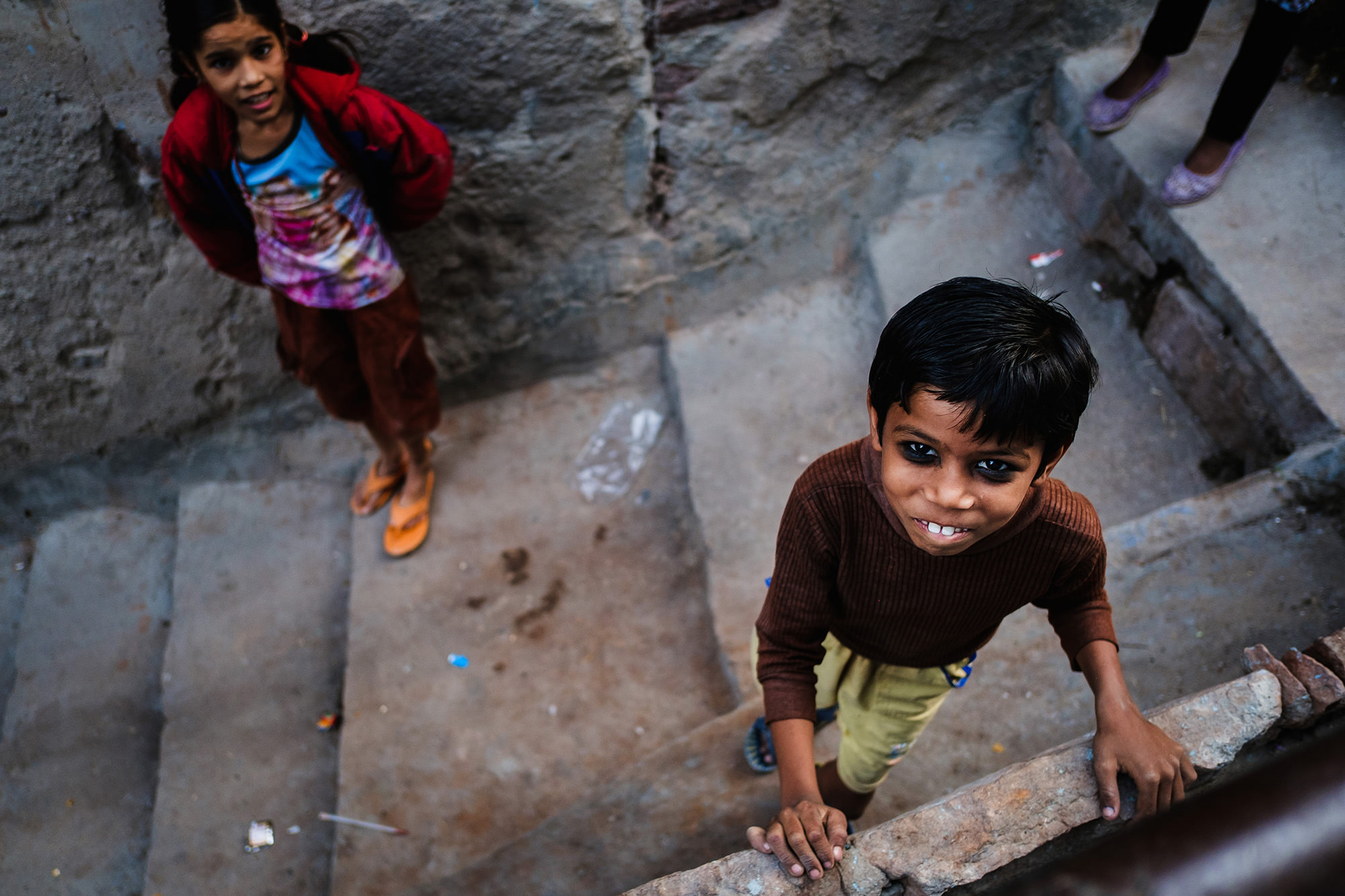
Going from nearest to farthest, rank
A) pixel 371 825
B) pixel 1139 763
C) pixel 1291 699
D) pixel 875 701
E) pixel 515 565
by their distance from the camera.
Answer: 1. pixel 1139 763
2. pixel 1291 699
3. pixel 875 701
4. pixel 371 825
5. pixel 515 565

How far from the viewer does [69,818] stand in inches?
94.6

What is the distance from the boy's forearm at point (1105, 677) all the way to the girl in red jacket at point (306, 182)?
5.78 ft

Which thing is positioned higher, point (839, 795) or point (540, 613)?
point (839, 795)

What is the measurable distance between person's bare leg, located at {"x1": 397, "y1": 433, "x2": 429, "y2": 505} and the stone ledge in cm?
177

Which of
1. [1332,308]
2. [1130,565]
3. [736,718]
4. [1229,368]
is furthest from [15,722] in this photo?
[1332,308]

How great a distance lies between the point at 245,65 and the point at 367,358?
0.79m

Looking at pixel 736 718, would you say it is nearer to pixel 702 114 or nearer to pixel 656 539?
pixel 656 539

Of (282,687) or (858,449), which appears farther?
(282,687)

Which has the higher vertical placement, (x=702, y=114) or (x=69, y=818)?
(x=702, y=114)

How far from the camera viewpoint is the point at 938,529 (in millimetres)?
1047

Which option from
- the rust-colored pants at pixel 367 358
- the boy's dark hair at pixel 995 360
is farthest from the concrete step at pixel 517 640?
the boy's dark hair at pixel 995 360

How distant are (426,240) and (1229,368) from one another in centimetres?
228

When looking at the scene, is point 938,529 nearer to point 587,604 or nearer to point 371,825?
point 587,604

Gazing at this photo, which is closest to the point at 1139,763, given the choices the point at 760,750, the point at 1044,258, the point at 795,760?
the point at 795,760
